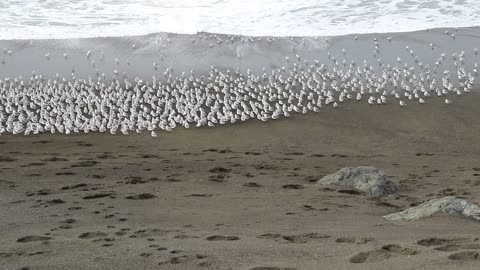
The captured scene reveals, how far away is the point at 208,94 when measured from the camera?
16.3 meters

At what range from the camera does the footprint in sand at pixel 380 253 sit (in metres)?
5.82

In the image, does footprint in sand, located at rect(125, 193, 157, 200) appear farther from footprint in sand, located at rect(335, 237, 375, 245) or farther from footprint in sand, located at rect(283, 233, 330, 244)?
footprint in sand, located at rect(335, 237, 375, 245)

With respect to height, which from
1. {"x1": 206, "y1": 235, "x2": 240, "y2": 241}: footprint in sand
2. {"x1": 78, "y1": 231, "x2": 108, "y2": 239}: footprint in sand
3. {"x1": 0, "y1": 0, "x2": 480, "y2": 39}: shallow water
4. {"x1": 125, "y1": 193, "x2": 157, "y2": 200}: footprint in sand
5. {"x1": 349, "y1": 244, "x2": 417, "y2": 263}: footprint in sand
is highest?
{"x1": 0, "y1": 0, "x2": 480, "y2": 39}: shallow water

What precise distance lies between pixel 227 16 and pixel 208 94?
8318 millimetres

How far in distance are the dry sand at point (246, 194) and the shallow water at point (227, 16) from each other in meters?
6.62

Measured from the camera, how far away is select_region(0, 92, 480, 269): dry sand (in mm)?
6211

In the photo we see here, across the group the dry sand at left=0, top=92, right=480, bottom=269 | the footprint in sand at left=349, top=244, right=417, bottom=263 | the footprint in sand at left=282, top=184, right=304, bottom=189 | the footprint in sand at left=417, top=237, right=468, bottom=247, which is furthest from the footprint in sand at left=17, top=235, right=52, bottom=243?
the footprint in sand at left=282, top=184, right=304, bottom=189

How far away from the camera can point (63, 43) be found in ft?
65.2

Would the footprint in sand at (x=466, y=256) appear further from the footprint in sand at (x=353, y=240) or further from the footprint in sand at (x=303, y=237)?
the footprint in sand at (x=303, y=237)

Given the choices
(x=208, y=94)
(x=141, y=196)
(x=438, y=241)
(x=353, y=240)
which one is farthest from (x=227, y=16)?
(x=438, y=241)

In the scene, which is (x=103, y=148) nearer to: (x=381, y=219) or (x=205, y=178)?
(x=205, y=178)

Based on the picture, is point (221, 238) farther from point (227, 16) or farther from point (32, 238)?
point (227, 16)

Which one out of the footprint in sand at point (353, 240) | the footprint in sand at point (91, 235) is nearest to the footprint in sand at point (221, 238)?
the footprint in sand at point (353, 240)

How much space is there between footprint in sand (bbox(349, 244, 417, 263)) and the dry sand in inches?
0.8
